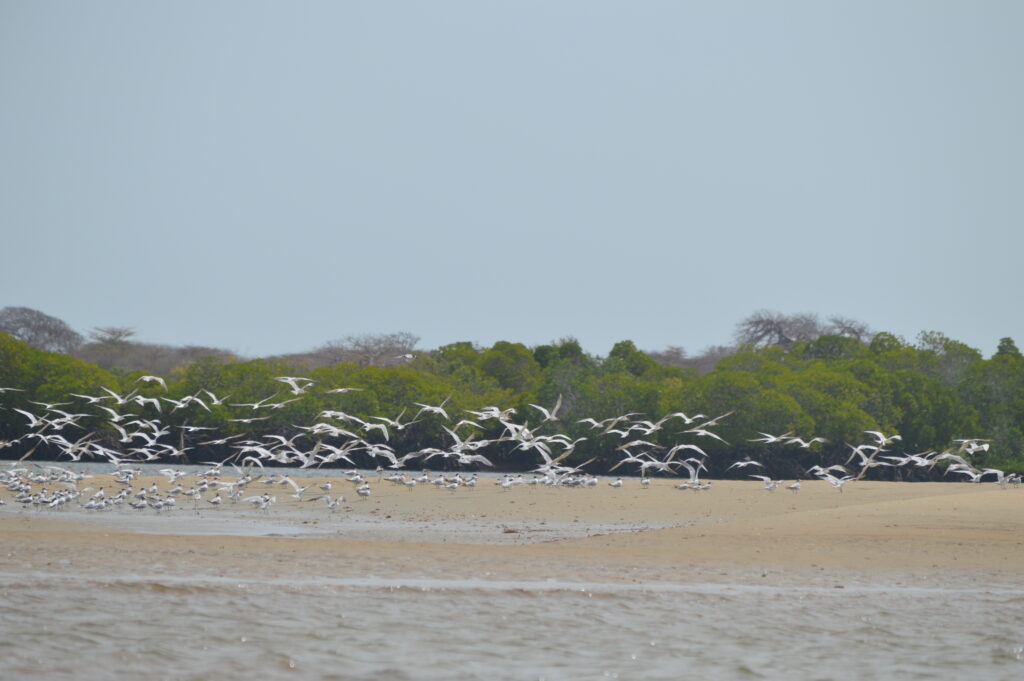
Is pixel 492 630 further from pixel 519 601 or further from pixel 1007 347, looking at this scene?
pixel 1007 347

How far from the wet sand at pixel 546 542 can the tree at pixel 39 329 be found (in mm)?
112562

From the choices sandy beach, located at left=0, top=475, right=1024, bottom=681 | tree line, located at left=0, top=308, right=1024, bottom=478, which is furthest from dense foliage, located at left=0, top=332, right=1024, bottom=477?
sandy beach, located at left=0, top=475, right=1024, bottom=681

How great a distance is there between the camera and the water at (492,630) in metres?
12.0

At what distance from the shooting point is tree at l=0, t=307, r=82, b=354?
136875 mm

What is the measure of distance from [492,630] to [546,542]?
888 centimetres

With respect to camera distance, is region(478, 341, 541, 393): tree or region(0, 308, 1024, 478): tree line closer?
region(0, 308, 1024, 478): tree line

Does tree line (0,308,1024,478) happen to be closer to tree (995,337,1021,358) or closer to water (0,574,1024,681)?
tree (995,337,1021,358)

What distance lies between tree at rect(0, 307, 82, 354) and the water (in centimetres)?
12997

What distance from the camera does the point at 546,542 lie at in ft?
73.7

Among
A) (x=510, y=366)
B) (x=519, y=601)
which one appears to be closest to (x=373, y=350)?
(x=510, y=366)

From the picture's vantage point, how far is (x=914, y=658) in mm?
12852

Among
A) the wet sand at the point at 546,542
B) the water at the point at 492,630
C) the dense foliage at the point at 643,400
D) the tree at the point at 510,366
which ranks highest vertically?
the tree at the point at 510,366

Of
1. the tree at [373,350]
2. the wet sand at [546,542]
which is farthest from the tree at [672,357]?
the wet sand at [546,542]

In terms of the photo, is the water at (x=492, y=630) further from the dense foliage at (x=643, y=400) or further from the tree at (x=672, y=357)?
the tree at (x=672, y=357)
